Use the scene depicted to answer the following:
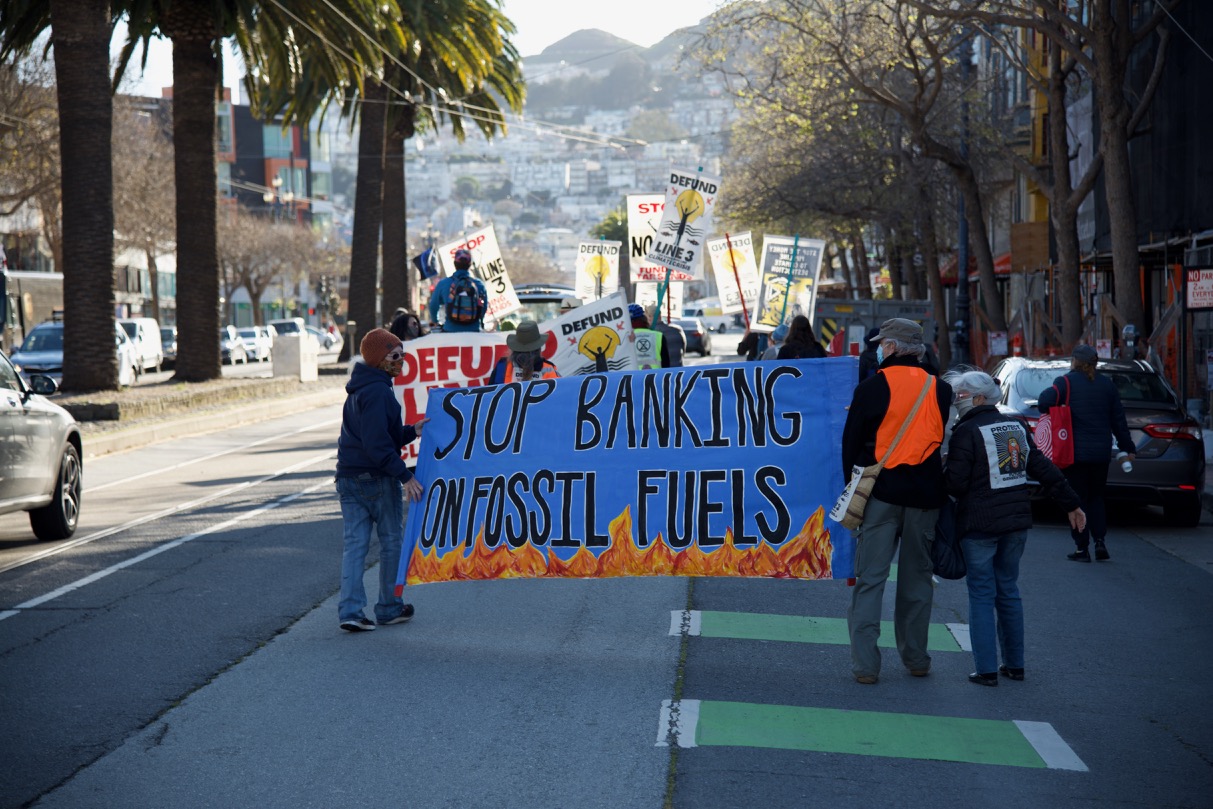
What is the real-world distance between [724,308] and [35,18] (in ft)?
43.2

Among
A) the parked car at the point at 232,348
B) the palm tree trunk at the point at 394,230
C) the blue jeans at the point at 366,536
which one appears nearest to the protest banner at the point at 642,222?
the blue jeans at the point at 366,536

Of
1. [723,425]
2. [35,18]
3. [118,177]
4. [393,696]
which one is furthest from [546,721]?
[118,177]

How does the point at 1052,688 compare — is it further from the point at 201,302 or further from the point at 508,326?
the point at 201,302

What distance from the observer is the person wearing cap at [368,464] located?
8.27m

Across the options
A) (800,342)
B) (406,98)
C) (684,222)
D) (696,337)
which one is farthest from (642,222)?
(696,337)

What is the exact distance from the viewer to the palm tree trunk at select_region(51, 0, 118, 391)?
22188 millimetres

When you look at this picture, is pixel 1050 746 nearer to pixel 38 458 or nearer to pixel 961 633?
pixel 961 633

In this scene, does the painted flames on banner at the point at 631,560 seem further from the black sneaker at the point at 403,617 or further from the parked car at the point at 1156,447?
the parked car at the point at 1156,447

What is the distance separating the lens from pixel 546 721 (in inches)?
257

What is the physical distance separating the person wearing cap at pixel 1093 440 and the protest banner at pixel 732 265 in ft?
40.4

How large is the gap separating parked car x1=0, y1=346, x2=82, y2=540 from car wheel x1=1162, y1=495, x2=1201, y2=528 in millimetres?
10302

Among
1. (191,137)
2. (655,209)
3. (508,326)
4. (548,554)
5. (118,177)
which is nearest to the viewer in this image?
(548,554)

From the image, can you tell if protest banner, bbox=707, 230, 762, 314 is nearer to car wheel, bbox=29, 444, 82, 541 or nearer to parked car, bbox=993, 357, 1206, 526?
parked car, bbox=993, 357, 1206, 526

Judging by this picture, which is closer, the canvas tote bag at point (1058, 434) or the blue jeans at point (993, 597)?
the blue jeans at point (993, 597)
